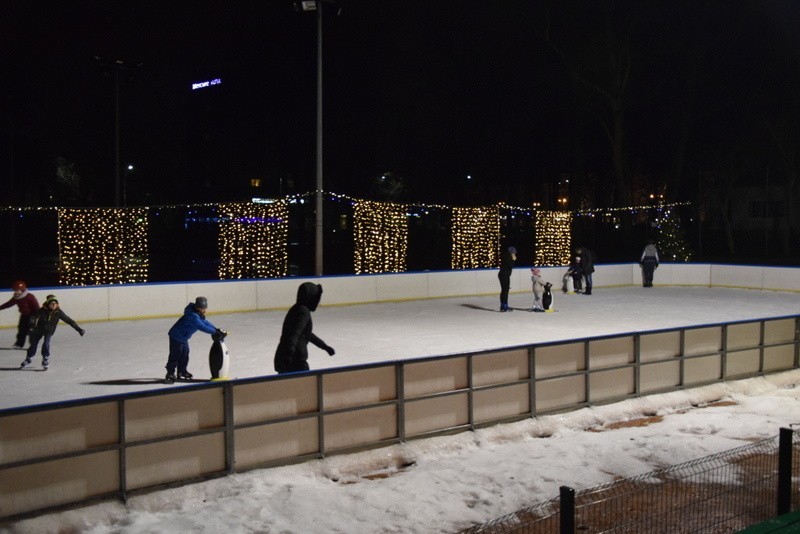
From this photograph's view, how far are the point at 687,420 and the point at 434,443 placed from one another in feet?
12.0

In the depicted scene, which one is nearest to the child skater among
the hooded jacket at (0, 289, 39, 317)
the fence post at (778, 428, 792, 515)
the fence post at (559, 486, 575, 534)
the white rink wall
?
the white rink wall

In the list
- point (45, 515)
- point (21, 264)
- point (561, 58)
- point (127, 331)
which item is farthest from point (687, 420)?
point (21, 264)

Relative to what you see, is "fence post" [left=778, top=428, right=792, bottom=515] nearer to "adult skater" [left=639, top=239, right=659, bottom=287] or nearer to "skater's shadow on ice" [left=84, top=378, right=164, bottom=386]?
"skater's shadow on ice" [left=84, top=378, right=164, bottom=386]

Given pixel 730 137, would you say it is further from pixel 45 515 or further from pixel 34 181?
pixel 45 515

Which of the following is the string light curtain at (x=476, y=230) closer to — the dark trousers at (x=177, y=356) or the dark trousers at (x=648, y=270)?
the dark trousers at (x=648, y=270)

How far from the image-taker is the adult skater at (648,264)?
88.3ft

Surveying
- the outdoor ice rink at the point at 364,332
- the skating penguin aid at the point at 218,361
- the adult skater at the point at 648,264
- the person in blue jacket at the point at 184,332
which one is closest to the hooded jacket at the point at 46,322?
A: the outdoor ice rink at the point at 364,332

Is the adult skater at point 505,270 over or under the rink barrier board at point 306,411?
over

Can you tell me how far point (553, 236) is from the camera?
29.4 meters

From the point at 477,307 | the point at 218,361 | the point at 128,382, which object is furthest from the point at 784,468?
the point at 477,307

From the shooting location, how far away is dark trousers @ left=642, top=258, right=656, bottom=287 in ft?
89.0

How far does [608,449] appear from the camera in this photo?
887 cm

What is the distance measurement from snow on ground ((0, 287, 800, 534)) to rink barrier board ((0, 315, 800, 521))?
0.51 feet

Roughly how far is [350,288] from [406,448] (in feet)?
44.5
